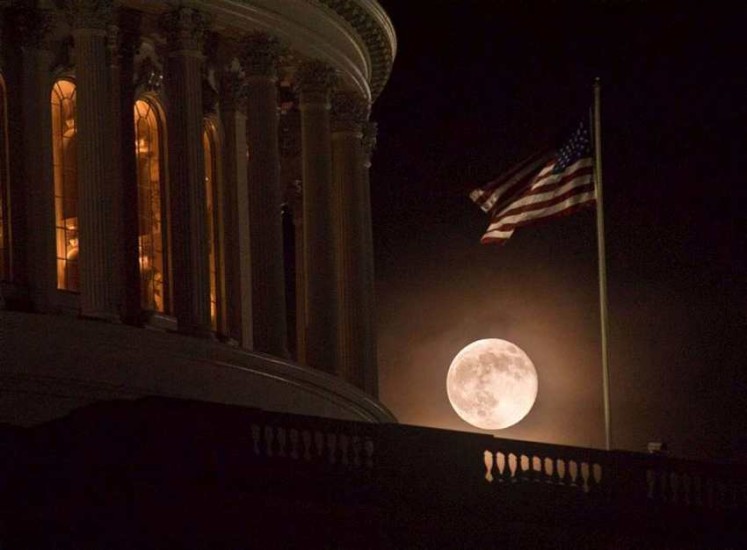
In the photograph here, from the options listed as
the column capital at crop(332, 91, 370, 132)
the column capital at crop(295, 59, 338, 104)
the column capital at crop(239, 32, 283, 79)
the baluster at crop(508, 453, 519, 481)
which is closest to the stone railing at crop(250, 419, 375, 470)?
the baluster at crop(508, 453, 519, 481)

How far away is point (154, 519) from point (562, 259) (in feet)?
91.3

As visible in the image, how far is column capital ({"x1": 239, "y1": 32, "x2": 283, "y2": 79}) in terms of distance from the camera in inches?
2451

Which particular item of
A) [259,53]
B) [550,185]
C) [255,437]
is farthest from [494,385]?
[255,437]

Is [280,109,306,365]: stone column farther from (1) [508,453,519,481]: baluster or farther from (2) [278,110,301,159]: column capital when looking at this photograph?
(1) [508,453,519,481]: baluster

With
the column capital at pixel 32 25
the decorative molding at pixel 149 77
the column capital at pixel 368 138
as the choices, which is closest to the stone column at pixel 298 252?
the column capital at pixel 368 138

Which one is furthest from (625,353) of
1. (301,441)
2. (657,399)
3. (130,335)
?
(301,441)

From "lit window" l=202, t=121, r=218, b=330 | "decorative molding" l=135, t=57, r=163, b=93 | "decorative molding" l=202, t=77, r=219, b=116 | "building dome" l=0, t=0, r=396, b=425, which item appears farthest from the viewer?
"lit window" l=202, t=121, r=218, b=330

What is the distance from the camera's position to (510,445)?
49281 millimetres

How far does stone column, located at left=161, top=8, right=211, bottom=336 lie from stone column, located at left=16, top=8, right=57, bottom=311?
331cm

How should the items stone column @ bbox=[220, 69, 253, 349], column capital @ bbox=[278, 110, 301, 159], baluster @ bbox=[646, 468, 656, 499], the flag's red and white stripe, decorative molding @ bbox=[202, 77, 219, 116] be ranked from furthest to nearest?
column capital @ bbox=[278, 110, 301, 159], stone column @ bbox=[220, 69, 253, 349], decorative molding @ bbox=[202, 77, 219, 116], the flag's red and white stripe, baluster @ bbox=[646, 468, 656, 499]

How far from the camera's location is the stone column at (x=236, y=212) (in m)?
63.2

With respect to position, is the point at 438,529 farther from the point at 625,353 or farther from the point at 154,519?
the point at 625,353

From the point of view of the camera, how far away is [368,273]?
68.6 meters

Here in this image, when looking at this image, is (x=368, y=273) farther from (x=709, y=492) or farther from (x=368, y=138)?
(x=709, y=492)
